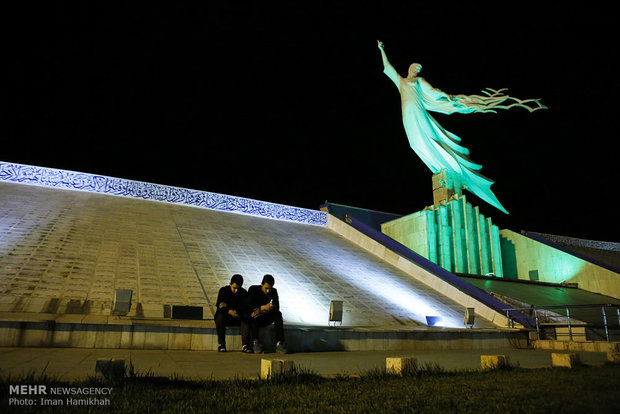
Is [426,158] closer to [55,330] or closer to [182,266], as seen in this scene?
[182,266]

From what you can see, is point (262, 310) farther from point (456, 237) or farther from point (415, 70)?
point (415, 70)

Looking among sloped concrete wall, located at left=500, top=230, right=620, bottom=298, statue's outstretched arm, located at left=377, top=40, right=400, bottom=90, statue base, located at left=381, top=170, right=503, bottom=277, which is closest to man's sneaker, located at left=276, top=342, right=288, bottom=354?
statue base, located at left=381, top=170, right=503, bottom=277

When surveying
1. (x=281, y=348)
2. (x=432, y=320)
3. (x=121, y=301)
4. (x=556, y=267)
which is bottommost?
(x=281, y=348)

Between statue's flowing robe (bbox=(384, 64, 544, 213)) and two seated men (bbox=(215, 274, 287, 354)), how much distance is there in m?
13.3

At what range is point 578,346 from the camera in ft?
22.0

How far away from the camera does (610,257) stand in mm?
18422

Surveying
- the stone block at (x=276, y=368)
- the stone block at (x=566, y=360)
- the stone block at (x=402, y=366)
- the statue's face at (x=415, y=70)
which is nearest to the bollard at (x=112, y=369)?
the stone block at (x=276, y=368)

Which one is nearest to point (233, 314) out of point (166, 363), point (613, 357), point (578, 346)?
point (166, 363)

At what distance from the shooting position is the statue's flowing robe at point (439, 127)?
17.2 metres

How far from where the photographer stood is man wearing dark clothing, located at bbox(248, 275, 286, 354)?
5305mm

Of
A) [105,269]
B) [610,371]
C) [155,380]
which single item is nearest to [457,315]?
[610,371]

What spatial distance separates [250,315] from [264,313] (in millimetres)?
179

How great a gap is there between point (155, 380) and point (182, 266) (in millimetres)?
5715

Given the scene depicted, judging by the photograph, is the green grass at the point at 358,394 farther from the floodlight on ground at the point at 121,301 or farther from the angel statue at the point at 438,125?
the angel statue at the point at 438,125
